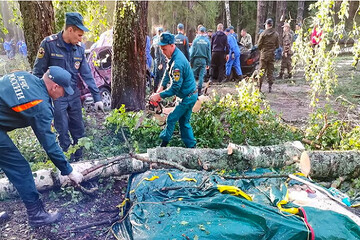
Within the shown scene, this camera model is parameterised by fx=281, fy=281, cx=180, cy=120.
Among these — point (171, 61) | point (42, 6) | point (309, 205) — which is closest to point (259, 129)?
point (171, 61)

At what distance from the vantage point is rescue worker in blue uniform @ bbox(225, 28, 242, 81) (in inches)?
388

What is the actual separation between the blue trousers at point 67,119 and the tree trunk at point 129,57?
68.0 inches

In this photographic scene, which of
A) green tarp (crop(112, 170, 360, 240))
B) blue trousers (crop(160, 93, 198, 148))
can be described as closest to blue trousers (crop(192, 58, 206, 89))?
blue trousers (crop(160, 93, 198, 148))

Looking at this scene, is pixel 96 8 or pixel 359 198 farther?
pixel 96 8

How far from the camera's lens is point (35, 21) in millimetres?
4809

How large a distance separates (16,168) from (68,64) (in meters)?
1.67

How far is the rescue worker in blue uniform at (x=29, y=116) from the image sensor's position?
8.09ft

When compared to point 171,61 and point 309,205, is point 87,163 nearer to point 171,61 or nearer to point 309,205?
point 171,61

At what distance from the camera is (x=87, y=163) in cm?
353

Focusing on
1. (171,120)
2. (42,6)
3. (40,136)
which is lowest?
(171,120)

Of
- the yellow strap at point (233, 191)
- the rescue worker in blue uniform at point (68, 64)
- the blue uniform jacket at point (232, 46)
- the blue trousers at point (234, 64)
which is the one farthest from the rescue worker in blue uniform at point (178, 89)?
the blue trousers at point (234, 64)

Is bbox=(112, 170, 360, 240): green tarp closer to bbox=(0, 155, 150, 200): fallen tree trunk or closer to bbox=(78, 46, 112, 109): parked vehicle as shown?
bbox=(0, 155, 150, 200): fallen tree trunk

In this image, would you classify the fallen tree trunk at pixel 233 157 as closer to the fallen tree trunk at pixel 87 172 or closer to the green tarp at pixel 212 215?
the fallen tree trunk at pixel 87 172

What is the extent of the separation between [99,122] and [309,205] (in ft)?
13.8
